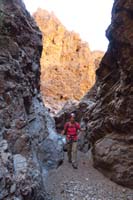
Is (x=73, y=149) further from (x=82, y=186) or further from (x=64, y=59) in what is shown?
(x=64, y=59)

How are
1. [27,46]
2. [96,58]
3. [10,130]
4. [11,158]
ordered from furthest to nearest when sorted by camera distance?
[96,58], [27,46], [10,130], [11,158]

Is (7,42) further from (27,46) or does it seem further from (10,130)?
(10,130)

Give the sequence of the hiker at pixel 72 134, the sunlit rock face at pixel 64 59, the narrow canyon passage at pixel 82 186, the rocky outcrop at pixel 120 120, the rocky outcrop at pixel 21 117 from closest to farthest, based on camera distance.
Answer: the rocky outcrop at pixel 21 117 < the narrow canyon passage at pixel 82 186 < the rocky outcrop at pixel 120 120 < the hiker at pixel 72 134 < the sunlit rock face at pixel 64 59

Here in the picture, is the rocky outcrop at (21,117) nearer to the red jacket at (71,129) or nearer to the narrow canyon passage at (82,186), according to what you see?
the narrow canyon passage at (82,186)

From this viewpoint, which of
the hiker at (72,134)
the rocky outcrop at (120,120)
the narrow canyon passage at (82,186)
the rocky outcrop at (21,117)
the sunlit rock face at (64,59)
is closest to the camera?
the rocky outcrop at (21,117)

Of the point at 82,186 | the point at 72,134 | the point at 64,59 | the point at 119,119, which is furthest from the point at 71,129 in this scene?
the point at 64,59

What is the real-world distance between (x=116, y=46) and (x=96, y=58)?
63155mm

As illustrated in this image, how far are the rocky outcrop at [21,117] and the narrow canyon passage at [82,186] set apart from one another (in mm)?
649

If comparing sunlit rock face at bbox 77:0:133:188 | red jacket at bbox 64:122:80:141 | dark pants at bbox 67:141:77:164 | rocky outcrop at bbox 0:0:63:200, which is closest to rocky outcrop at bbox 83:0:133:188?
sunlit rock face at bbox 77:0:133:188

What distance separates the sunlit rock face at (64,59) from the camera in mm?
63616

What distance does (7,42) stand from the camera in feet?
49.4

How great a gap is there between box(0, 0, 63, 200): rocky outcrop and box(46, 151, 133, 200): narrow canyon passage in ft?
2.13

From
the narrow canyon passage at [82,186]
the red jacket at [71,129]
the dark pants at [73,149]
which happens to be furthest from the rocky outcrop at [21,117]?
the red jacket at [71,129]

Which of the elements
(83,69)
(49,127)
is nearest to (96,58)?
(83,69)
